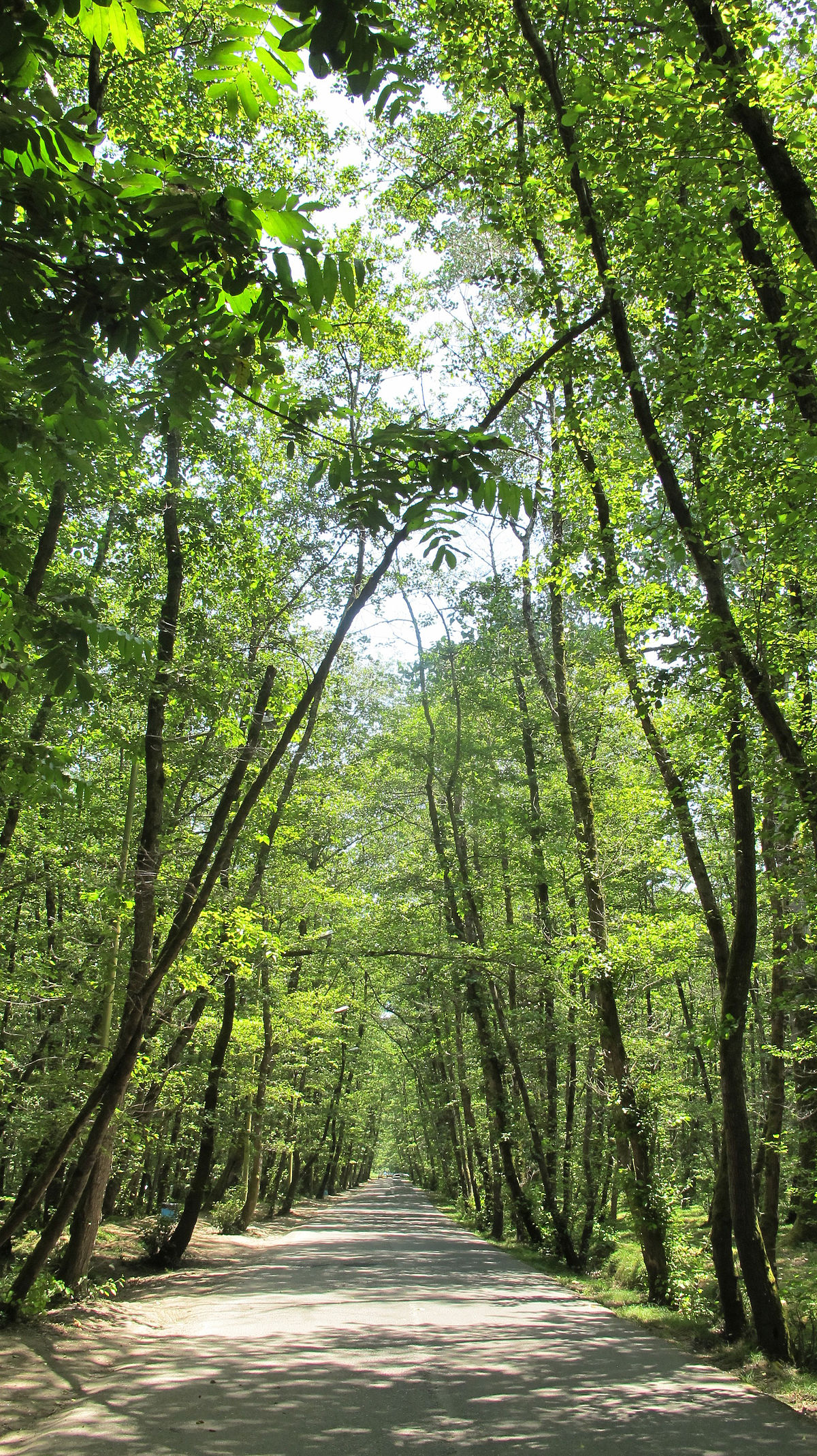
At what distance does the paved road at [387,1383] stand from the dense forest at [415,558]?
4.64ft

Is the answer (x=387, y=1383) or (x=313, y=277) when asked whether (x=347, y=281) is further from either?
(x=387, y=1383)

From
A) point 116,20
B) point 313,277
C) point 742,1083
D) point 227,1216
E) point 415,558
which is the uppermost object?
point 415,558

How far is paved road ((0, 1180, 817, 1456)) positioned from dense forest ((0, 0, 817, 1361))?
141 centimetres

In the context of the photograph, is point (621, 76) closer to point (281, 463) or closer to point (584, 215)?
point (584, 215)

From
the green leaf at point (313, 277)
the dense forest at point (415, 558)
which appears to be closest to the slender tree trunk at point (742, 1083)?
the dense forest at point (415, 558)

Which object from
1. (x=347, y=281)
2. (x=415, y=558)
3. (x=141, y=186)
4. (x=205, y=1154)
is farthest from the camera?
(x=415, y=558)

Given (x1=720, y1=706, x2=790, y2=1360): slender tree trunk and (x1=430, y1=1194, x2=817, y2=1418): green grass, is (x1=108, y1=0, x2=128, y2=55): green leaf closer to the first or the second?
(x1=720, y1=706, x2=790, y2=1360): slender tree trunk

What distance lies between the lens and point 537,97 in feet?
23.6

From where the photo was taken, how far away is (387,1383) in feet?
20.6

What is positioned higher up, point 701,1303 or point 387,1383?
point 387,1383

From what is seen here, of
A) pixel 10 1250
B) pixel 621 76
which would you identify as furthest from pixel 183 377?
pixel 10 1250

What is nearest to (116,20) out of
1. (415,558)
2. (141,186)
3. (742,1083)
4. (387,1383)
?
(141,186)

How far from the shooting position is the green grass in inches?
269

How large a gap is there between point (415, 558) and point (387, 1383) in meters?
17.1
